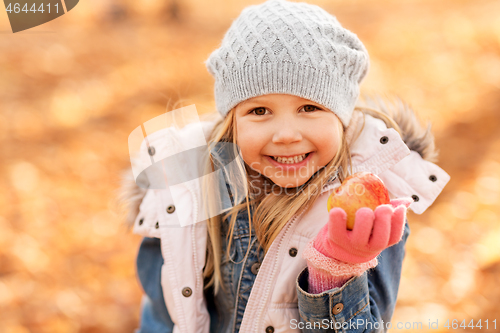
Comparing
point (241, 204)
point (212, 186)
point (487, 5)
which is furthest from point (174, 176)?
point (487, 5)

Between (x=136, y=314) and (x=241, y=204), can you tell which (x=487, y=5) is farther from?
(x=136, y=314)

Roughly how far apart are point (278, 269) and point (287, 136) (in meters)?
0.46

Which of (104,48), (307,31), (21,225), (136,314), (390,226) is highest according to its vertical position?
(307,31)

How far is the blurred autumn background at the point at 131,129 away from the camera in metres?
2.71

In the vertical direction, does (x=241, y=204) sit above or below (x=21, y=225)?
above

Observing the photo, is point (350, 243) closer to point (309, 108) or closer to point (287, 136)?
point (287, 136)

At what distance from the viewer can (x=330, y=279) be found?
1189 mm

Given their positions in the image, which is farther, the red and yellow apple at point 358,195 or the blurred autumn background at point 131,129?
the blurred autumn background at point 131,129

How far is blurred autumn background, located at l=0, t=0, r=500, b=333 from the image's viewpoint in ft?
8.89

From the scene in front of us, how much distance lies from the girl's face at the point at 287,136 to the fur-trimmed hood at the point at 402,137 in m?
0.32

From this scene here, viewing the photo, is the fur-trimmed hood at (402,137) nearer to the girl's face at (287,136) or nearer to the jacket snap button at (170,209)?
the jacket snap button at (170,209)

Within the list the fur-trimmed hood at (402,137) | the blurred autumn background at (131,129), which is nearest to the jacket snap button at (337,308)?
the fur-trimmed hood at (402,137)

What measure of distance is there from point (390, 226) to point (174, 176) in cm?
86

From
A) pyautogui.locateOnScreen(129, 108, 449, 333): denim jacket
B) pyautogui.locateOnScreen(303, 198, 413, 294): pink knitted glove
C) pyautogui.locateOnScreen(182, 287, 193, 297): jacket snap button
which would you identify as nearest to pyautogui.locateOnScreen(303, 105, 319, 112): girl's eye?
pyautogui.locateOnScreen(129, 108, 449, 333): denim jacket
